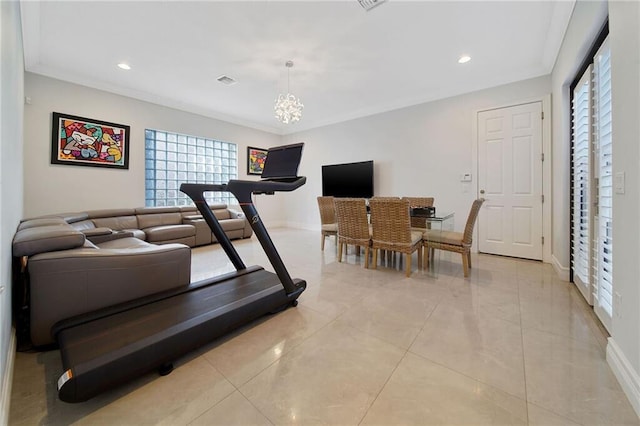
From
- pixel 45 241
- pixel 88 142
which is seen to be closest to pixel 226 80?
pixel 88 142

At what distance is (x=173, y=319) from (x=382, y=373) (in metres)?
1.26

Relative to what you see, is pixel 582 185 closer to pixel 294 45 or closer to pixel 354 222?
pixel 354 222

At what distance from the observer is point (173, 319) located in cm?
150

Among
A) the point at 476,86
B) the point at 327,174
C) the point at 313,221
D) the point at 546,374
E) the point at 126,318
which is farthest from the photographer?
the point at 313,221

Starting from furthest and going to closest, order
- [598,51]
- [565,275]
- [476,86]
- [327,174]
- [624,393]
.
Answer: [327,174]
[476,86]
[565,275]
[598,51]
[624,393]

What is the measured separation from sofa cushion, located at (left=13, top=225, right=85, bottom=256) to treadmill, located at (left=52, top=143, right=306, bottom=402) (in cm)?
46

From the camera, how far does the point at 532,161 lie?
11.8 feet

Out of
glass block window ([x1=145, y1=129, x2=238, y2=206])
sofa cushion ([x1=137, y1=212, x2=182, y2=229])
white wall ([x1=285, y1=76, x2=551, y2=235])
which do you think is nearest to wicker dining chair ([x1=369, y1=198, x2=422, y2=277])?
white wall ([x1=285, y1=76, x2=551, y2=235])

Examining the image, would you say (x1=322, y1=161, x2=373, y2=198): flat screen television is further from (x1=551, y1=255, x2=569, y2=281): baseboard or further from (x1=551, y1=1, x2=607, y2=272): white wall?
(x1=551, y1=255, x2=569, y2=281): baseboard

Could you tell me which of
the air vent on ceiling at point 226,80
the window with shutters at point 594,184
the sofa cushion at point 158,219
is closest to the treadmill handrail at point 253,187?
the window with shutters at point 594,184

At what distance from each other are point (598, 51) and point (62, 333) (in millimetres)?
4056

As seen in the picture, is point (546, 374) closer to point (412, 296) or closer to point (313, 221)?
point (412, 296)

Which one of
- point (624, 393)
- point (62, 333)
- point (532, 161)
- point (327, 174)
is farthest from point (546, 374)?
point (327, 174)

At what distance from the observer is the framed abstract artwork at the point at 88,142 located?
3.78m
